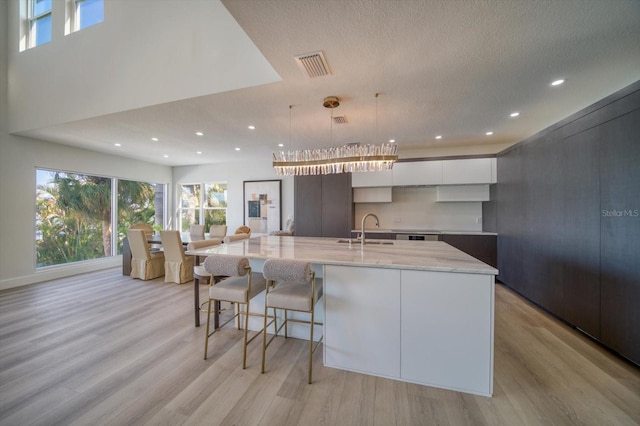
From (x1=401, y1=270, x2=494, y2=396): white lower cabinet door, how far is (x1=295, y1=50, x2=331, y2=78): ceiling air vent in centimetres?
193

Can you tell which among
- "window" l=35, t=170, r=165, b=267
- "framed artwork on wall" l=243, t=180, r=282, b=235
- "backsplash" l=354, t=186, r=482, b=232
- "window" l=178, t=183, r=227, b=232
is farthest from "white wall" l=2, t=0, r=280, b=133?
"backsplash" l=354, t=186, r=482, b=232

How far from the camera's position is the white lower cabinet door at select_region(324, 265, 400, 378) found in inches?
73.2

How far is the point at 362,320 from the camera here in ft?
6.34

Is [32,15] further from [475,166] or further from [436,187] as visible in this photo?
[475,166]

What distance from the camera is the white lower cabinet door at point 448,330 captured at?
167cm

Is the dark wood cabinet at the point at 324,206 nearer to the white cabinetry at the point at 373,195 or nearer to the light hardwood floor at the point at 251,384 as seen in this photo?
the white cabinetry at the point at 373,195

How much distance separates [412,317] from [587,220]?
2246mm

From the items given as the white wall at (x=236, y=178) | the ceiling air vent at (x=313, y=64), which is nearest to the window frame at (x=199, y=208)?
the white wall at (x=236, y=178)

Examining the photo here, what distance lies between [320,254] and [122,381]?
1829mm

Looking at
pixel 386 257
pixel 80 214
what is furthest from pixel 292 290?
pixel 80 214

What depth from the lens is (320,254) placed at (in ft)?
7.20

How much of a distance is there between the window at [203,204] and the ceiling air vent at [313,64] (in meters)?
5.39

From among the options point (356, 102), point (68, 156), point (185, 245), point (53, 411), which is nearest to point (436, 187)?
point (356, 102)

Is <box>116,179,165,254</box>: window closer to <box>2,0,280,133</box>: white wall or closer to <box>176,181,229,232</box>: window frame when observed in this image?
<box>176,181,229,232</box>: window frame
